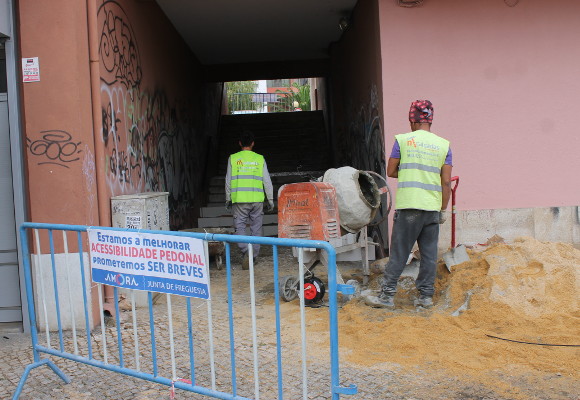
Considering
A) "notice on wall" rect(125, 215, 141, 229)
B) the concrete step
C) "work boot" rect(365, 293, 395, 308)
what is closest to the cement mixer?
"work boot" rect(365, 293, 395, 308)

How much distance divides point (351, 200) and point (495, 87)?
2.92m

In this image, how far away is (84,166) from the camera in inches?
202

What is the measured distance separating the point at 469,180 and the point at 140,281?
5015 mm

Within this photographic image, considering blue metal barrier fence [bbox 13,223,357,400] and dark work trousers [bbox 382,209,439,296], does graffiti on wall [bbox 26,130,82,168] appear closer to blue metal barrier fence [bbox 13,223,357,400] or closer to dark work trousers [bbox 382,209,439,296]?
blue metal barrier fence [bbox 13,223,357,400]

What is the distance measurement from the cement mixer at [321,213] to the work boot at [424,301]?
30.8 inches

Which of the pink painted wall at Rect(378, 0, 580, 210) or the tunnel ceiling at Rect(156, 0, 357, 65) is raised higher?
the tunnel ceiling at Rect(156, 0, 357, 65)

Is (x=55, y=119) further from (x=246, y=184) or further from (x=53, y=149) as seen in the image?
(x=246, y=184)

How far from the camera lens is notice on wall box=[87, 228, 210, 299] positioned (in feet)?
9.91

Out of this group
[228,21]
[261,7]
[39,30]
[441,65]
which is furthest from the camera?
[228,21]

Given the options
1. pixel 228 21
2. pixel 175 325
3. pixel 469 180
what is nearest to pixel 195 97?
pixel 228 21

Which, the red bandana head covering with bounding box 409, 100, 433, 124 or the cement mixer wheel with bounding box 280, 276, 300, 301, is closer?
the red bandana head covering with bounding box 409, 100, 433, 124

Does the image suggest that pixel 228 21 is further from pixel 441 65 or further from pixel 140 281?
pixel 140 281

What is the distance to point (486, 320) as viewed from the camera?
4680 mm

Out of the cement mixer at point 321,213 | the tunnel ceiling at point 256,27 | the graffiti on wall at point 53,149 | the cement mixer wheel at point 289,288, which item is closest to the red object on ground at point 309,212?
the cement mixer at point 321,213
